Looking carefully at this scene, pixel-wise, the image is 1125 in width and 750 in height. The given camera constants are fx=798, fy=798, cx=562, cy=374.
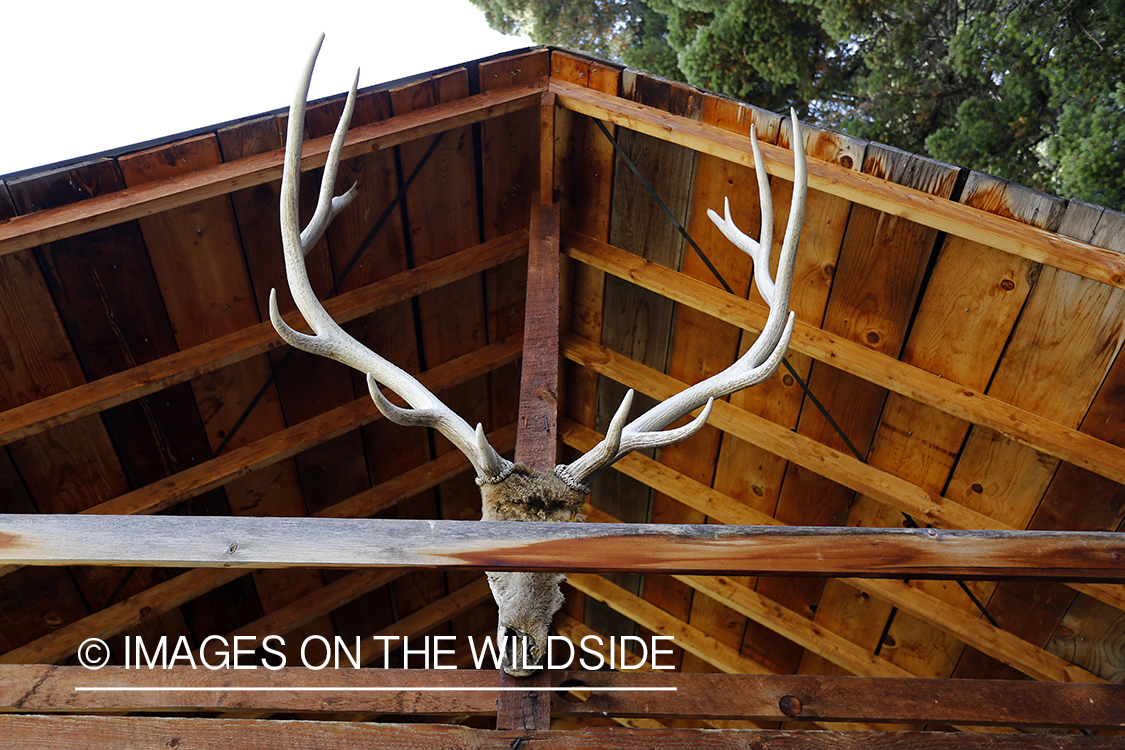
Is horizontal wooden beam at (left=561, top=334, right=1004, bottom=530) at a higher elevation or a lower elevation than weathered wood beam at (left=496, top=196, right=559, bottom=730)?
lower

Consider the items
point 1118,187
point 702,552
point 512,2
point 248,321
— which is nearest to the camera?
point 702,552

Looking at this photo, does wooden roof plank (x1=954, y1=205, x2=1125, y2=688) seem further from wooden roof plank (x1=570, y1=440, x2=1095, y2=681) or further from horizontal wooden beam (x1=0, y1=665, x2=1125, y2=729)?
horizontal wooden beam (x1=0, y1=665, x2=1125, y2=729)

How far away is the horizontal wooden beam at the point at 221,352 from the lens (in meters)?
2.42

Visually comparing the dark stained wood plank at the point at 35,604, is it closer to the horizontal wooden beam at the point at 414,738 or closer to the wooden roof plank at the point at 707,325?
the horizontal wooden beam at the point at 414,738

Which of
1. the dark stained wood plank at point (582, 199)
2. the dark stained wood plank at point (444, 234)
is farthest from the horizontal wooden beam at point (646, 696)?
the dark stained wood plank at point (582, 199)

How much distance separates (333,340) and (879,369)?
178cm

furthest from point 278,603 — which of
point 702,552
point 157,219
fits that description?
point 702,552

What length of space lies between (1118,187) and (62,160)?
4.72 metres

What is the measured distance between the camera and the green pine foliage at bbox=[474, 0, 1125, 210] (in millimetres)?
4250

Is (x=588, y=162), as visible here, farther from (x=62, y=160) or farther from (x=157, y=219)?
(x=62, y=160)

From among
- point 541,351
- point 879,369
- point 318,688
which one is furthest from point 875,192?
point 318,688

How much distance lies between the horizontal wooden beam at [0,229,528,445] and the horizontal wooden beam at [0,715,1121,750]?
1.10m

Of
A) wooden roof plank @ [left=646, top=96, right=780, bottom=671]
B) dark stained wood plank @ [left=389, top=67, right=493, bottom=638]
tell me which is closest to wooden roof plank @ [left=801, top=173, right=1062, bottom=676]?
wooden roof plank @ [left=646, top=96, right=780, bottom=671]

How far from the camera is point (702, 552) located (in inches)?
55.1
